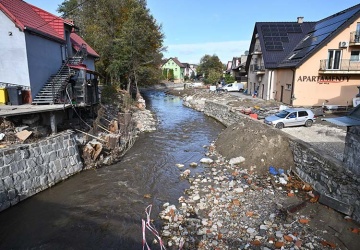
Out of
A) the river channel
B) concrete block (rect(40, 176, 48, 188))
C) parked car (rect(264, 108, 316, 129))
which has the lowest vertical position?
the river channel

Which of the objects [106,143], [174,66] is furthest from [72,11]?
[174,66]

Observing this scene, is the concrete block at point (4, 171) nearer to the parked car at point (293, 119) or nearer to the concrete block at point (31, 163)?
the concrete block at point (31, 163)

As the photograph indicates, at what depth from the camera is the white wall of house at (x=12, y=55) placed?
46.3 feet

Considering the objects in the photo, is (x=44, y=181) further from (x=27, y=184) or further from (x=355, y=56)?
(x=355, y=56)

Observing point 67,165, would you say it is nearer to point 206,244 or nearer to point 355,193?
point 206,244

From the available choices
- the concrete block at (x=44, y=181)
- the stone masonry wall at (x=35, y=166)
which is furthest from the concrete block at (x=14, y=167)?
the concrete block at (x=44, y=181)

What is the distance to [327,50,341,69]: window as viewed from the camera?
78.9 ft

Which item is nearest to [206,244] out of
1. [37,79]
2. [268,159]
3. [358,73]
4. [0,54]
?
[268,159]

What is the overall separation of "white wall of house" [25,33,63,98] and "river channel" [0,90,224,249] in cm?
721

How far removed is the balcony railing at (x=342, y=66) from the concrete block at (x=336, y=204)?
18.7m

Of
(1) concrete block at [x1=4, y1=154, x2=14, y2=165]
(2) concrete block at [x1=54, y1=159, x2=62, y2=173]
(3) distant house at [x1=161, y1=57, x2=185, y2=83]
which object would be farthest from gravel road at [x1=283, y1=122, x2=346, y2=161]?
(3) distant house at [x1=161, y1=57, x2=185, y2=83]

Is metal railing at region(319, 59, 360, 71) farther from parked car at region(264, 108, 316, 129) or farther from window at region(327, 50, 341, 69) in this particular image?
parked car at region(264, 108, 316, 129)

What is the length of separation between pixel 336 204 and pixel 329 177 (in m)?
1.09

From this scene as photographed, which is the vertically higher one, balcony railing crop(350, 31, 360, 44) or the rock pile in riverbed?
balcony railing crop(350, 31, 360, 44)
